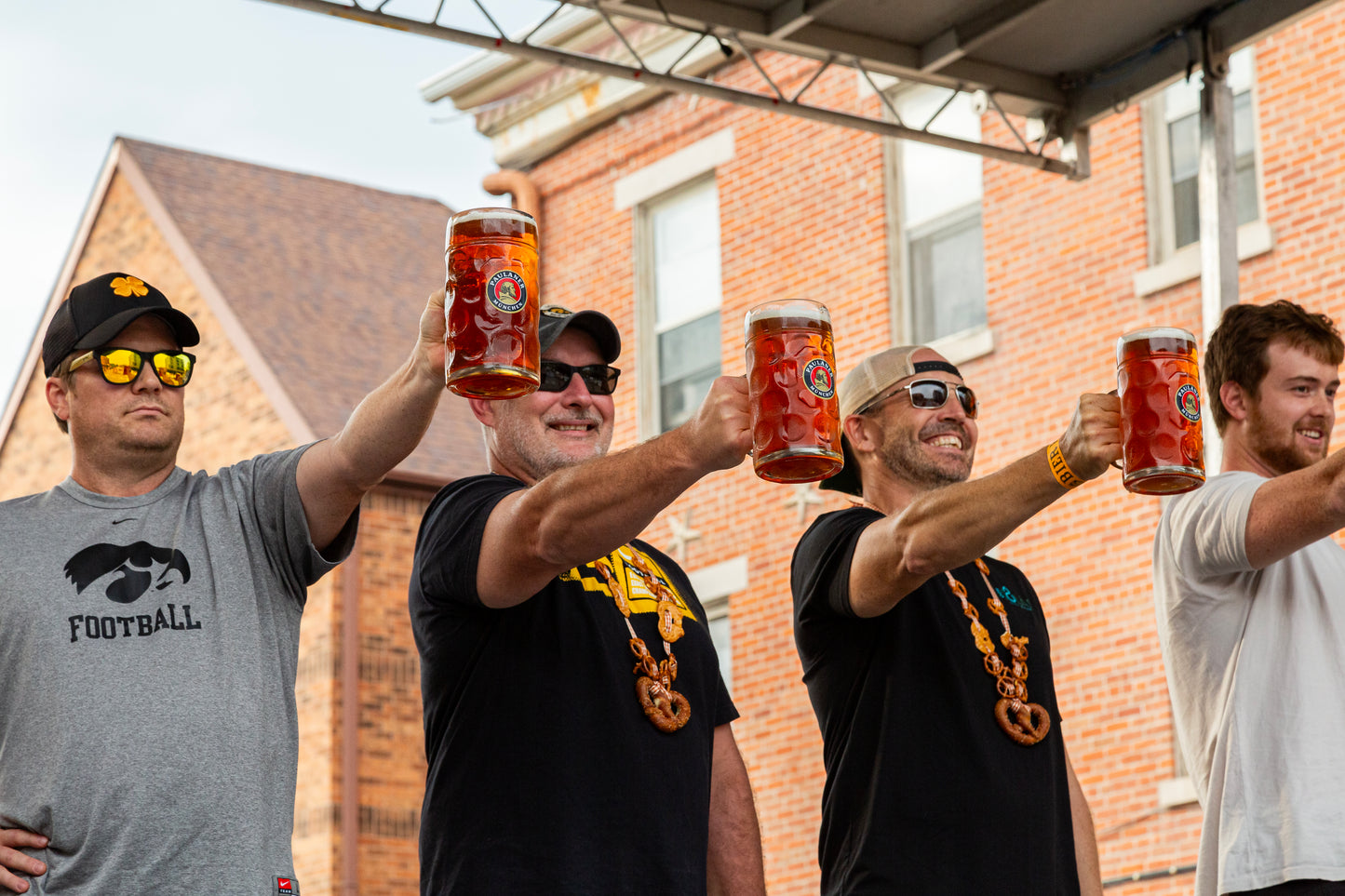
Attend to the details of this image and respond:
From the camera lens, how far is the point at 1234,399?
448cm

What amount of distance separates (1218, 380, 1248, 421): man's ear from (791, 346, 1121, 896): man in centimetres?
66

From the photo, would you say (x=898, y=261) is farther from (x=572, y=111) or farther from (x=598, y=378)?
(x=598, y=378)

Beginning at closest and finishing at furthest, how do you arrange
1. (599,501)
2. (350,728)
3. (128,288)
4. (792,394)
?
(792,394)
(599,501)
(128,288)
(350,728)

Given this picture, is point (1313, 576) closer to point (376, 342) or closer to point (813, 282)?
point (813, 282)

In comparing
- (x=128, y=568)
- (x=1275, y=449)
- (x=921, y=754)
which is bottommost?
(x=921, y=754)

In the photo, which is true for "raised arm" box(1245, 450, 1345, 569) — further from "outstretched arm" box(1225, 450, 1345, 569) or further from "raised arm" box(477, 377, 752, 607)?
"raised arm" box(477, 377, 752, 607)

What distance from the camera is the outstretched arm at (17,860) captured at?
3357 millimetres

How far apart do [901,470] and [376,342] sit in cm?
1495

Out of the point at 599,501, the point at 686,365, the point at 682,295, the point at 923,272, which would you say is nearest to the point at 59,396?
the point at 599,501

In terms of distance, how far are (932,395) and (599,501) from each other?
151 centimetres

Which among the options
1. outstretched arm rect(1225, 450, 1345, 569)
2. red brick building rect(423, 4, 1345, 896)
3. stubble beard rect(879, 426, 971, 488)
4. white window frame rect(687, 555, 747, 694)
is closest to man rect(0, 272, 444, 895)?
stubble beard rect(879, 426, 971, 488)

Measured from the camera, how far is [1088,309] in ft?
36.6

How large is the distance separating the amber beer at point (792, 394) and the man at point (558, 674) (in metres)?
0.25

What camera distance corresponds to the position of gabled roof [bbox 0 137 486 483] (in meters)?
17.5
